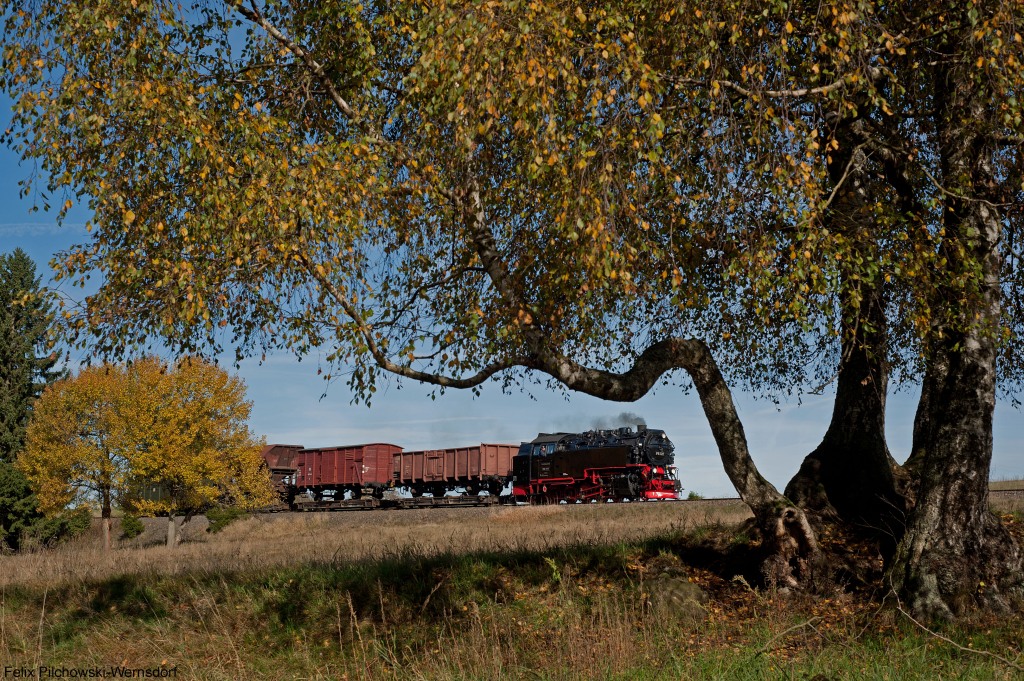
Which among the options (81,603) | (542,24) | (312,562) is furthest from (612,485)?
(542,24)

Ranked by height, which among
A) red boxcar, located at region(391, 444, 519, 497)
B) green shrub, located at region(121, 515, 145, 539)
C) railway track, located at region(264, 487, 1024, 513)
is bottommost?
green shrub, located at region(121, 515, 145, 539)

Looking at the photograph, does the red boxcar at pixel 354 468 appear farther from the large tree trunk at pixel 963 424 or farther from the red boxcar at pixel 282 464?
the large tree trunk at pixel 963 424

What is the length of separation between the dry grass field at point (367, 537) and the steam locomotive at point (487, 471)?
5.25 m

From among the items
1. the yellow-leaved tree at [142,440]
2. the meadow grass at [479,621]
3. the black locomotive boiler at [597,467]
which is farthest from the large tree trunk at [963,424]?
the yellow-leaved tree at [142,440]

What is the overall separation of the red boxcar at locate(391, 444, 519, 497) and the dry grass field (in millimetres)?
7839

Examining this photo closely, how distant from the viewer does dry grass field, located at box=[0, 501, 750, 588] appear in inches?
674

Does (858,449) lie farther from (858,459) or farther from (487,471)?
(487,471)

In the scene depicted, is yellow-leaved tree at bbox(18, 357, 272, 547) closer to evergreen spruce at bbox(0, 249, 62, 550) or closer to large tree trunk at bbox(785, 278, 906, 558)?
evergreen spruce at bbox(0, 249, 62, 550)

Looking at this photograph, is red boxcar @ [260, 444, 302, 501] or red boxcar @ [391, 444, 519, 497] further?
red boxcar @ [260, 444, 302, 501]

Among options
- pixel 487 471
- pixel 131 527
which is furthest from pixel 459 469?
pixel 131 527

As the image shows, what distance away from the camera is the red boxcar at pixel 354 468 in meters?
47.1

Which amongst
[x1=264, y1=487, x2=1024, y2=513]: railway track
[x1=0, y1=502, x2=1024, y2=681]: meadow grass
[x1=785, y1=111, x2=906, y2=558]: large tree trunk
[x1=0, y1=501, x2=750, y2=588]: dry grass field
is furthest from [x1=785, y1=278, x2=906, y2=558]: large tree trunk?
[x1=264, y1=487, x2=1024, y2=513]: railway track

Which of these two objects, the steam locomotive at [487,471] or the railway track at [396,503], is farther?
the railway track at [396,503]

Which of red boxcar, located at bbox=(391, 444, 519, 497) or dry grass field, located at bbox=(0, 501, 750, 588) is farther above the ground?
red boxcar, located at bbox=(391, 444, 519, 497)
